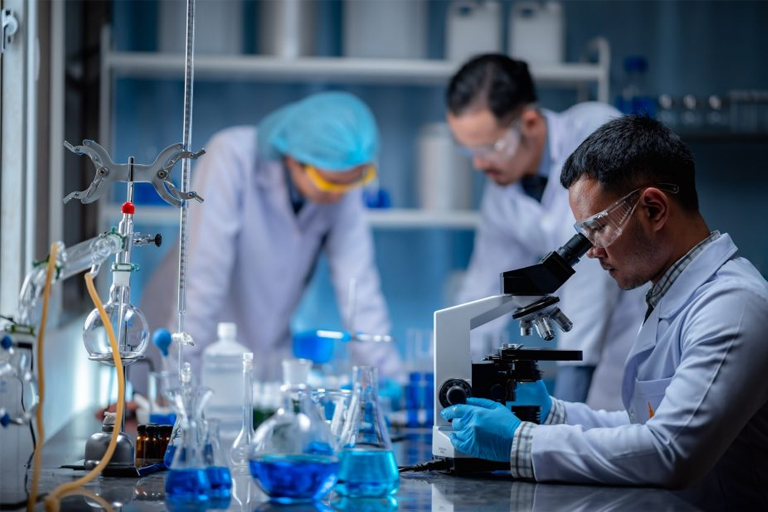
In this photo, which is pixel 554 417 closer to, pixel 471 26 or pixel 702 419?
pixel 702 419

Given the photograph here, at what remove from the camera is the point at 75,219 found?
11.9 ft

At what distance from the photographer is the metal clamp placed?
1528 millimetres

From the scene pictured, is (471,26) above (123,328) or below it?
above

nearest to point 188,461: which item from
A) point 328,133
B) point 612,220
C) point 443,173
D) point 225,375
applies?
point 612,220

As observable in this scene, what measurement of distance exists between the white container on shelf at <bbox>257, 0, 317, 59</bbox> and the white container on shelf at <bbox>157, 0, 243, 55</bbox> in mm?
111

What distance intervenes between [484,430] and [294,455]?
380mm

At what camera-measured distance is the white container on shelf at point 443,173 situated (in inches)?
148

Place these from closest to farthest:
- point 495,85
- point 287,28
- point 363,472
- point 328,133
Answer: point 363,472, point 495,85, point 328,133, point 287,28

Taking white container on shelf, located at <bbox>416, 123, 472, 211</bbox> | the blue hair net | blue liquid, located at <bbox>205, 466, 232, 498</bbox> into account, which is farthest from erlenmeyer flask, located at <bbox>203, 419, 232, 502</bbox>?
white container on shelf, located at <bbox>416, 123, 472, 211</bbox>

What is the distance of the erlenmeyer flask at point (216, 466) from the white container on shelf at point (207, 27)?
2.60 meters

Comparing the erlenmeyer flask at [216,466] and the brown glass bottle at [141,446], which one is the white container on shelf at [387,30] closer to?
the brown glass bottle at [141,446]

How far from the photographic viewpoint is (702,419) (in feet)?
4.72

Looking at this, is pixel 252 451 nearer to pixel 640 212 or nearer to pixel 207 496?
pixel 207 496

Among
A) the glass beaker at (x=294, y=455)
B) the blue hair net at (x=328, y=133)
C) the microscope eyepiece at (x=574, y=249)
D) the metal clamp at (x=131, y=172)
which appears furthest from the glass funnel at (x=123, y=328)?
the blue hair net at (x=328, y=133)
